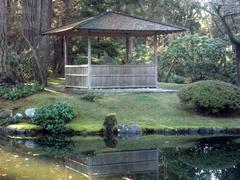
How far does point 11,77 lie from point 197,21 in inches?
1068

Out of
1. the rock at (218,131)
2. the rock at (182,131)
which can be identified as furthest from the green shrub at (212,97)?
the rock at (182,131)

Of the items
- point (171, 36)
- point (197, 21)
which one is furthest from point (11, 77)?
point (197, 21)

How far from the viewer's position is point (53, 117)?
18.6 meters

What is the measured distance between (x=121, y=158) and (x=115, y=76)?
1084cm

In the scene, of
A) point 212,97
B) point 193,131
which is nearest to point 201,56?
point 212,97

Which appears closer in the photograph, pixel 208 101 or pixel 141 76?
pixel 208 101

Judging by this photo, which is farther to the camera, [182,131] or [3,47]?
[3,47]

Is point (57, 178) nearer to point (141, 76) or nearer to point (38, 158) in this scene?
point (38, 158)

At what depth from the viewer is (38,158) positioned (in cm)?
1389

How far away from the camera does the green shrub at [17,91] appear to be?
22.0 meters

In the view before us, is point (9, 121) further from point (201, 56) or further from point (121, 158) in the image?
point (201, 56)

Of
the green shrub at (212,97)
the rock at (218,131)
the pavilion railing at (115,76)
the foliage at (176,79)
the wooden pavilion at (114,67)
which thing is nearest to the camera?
the rock at (218,131)

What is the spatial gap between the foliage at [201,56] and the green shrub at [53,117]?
12.3 metres

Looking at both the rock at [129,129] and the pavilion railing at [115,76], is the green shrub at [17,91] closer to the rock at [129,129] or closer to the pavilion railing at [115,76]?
the pavilion railing at [115,76]
